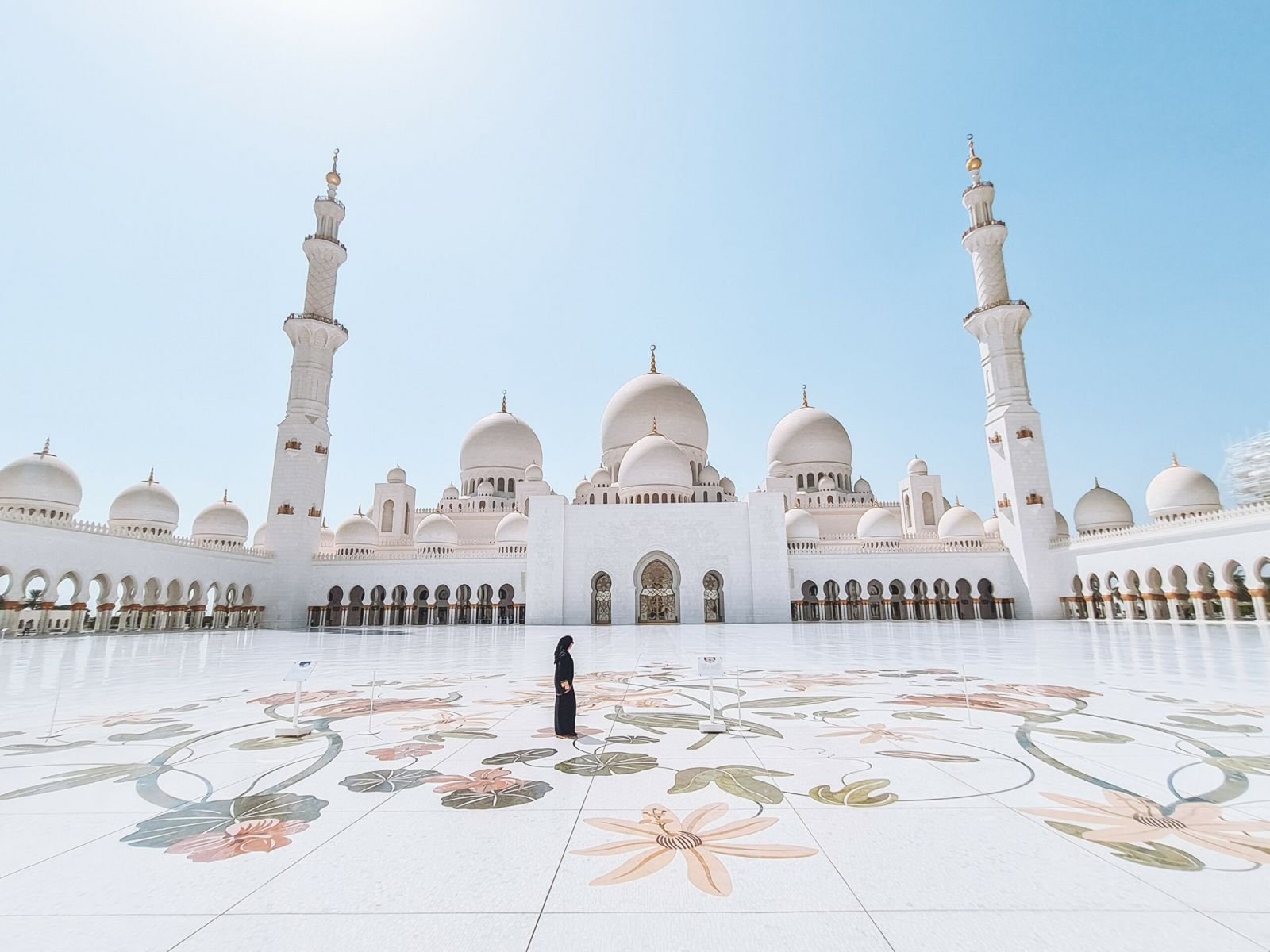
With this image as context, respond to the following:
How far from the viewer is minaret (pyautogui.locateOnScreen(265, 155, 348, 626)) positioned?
23.6 metres

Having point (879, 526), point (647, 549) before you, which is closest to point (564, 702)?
point (647, 549)

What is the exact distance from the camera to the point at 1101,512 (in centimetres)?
2488

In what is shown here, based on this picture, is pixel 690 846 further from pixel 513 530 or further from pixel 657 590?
pixel 513 530

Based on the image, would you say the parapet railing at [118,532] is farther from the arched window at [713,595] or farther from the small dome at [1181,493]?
the small dome at [1181,493]

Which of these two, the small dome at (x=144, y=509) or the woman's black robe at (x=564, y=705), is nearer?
the woman's black robe at (x=564, y=705)

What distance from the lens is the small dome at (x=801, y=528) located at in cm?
2542

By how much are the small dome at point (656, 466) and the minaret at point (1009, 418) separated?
38.9 ft

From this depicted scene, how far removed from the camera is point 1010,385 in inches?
926

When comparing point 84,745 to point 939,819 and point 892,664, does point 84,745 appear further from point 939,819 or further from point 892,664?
point 892,664

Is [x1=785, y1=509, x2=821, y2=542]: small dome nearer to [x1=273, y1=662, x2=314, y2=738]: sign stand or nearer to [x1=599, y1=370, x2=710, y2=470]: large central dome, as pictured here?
[x1=599, y1=370, x2=710, y2=470]: large central dome

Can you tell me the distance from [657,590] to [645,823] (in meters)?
20.1

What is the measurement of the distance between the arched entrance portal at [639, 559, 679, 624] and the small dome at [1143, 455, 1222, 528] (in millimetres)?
17977

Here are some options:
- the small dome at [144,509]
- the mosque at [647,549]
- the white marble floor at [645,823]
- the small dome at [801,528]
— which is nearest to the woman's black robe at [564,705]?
the white marble floor at [645,823]

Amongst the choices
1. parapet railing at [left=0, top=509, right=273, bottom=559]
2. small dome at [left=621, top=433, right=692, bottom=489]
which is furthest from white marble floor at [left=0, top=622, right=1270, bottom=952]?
small dome at [left=621, top=433, right=692, bottom=489]
